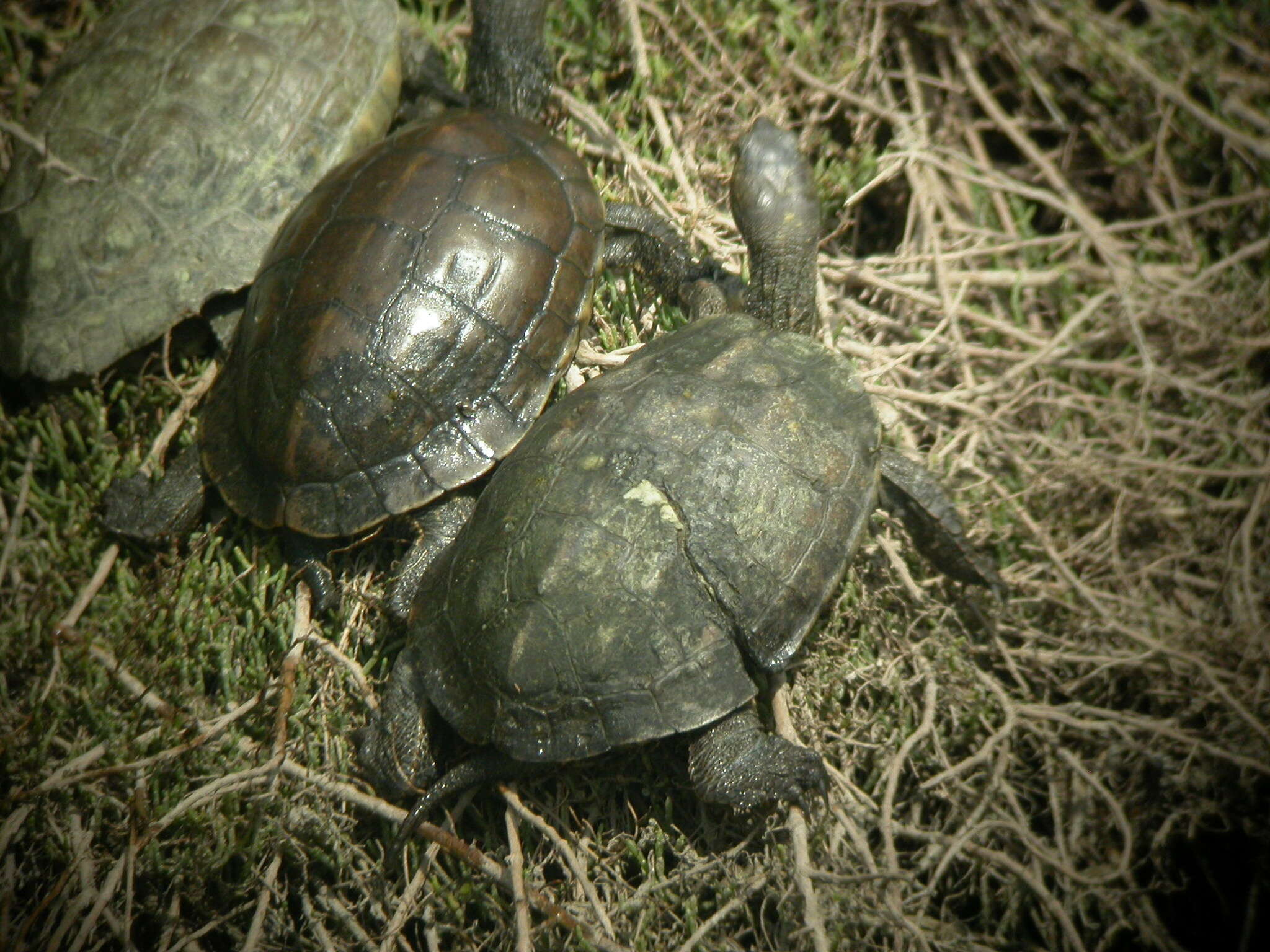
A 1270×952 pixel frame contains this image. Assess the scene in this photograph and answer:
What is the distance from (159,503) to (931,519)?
2738mm

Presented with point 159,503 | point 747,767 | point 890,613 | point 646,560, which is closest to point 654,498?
point 646,560

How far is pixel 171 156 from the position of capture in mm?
3473

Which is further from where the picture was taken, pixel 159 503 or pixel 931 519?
pixel 159 503

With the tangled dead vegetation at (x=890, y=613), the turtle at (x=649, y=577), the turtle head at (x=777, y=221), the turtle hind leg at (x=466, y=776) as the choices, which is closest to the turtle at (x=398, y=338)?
the turtle at (x=649, y=577)

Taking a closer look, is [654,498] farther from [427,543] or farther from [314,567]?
[314,567]

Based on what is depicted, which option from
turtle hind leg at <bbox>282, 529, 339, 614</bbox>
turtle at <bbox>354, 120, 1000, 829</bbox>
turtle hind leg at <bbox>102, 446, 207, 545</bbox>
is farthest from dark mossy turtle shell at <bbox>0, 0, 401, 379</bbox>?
turtle at <bbox>354, 120, 1000, 829</bbox>

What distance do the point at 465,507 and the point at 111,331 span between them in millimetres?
1576

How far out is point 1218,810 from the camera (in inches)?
112

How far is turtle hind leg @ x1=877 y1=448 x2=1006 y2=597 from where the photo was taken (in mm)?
2992

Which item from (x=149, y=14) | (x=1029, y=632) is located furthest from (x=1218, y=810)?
(x=149, y=14)

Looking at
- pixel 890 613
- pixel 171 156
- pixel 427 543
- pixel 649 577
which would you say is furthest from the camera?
pixel 171 156

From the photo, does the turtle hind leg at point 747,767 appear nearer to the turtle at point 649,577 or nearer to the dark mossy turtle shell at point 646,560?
the turtle at point 649,577

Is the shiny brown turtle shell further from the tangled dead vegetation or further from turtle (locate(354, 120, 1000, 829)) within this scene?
the tangled dead vegetation

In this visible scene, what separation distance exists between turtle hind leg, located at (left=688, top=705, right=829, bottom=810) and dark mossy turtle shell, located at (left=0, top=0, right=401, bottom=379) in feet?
8.00
